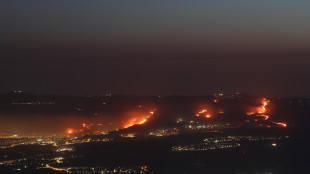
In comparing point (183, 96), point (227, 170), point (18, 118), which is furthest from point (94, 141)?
point (183, 96)

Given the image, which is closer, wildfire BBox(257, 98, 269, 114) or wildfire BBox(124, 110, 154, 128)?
wildfire BBox(124, 110, 154, 128)

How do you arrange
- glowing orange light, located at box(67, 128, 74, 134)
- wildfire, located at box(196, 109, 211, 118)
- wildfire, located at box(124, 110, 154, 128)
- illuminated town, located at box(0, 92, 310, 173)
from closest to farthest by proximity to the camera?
illuminated town, located at box(0, 92, 310, 173) → glowing orange light, located at box(67, 128, 74, 134) → wildfire, located at box(124, 110, 154, 128) → wildfire, located at box(196, 109, 211, 118)

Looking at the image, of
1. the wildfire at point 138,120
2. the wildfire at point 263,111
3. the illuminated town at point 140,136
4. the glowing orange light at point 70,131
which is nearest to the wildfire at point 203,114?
the illuminated town at point 140,136

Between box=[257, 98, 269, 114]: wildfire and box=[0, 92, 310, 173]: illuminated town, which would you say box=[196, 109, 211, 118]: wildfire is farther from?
box=[257, 98, 269, 114]: wildfire

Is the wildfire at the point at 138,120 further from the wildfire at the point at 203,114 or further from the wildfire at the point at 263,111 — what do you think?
the wildfire at the point at 263,111

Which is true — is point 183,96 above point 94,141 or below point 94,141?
above

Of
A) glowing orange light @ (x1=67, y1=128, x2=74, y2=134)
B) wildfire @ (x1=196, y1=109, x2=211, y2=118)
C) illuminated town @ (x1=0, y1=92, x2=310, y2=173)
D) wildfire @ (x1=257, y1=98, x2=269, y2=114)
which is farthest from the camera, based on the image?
wildfire @ (x1=257, y1=98, x2=269, y2=114)

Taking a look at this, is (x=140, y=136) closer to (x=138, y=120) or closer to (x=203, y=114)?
(x=138, y=120)

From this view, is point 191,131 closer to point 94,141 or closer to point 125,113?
point 94,141

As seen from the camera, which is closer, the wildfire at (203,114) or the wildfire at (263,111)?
the wildfire at (263,111)

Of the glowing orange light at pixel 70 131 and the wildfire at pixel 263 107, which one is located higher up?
the wildfire at pixel 263 107

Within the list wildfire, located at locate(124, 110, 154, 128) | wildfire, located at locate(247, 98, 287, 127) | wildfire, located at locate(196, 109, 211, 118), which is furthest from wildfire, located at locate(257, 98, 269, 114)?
wildfire, located at locate(124, 110, 154, 128)
